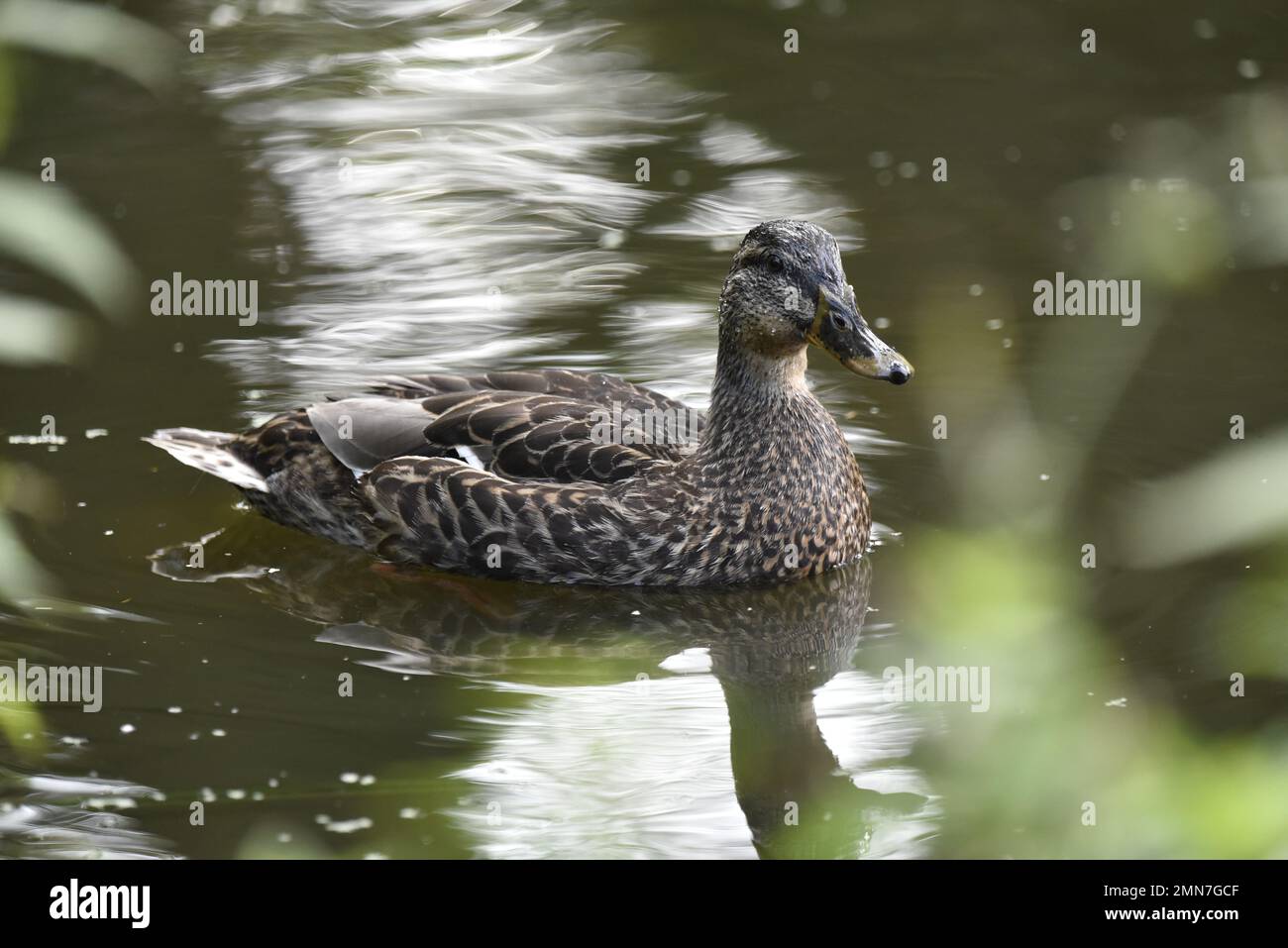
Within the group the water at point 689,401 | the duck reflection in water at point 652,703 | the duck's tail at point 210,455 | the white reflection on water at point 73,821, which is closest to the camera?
the water at point 689,401

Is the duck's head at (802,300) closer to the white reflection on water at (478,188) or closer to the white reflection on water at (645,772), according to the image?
the white reflection on water at (645,772)

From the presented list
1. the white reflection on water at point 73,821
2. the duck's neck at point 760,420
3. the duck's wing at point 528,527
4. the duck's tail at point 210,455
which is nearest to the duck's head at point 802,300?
the duck's neck at point 760,420

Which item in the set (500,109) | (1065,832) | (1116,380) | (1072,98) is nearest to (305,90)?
(500,109)

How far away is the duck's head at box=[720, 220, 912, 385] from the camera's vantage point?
291 inches

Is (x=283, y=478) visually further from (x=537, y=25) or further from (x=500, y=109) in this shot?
(x=537, y=25)

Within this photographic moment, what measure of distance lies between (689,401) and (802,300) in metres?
1.80

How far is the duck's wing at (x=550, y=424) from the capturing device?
25.2ft

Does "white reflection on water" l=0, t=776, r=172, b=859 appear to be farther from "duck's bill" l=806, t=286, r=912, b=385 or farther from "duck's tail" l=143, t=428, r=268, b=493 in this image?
"duck's bill" l=806, t=286, r=912, b=385

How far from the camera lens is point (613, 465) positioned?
25.3 ft

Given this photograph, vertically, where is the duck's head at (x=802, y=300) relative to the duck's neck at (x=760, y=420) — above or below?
above

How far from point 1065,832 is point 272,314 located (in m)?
8.39

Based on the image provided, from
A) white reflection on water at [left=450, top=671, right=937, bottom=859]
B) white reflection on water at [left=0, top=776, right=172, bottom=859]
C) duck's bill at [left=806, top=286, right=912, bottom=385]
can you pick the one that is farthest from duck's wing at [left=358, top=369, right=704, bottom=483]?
white reflection on water at [left=0, top=776, right=172, bottom=859]

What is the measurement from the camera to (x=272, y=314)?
10195mm

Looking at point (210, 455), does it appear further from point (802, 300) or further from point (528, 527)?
point (802, 300)
